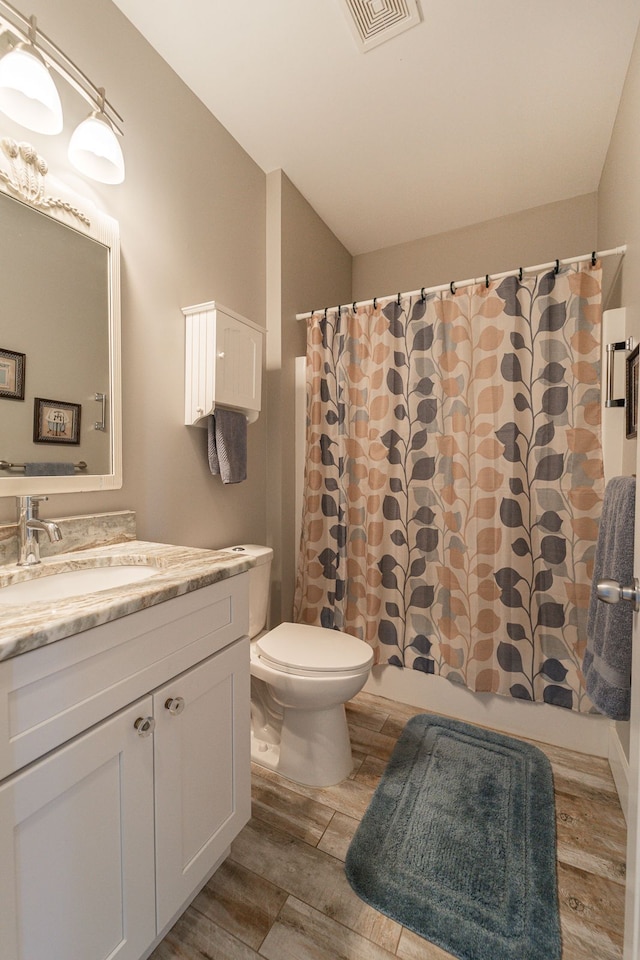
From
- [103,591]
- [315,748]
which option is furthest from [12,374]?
[315,748]

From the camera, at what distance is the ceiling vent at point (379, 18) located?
1276 millimetres

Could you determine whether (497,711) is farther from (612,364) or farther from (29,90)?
(29,90)

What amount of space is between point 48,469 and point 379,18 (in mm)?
1731

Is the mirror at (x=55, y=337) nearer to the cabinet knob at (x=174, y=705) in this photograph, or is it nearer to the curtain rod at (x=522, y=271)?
the cabinet knob at (x=174, y=705)

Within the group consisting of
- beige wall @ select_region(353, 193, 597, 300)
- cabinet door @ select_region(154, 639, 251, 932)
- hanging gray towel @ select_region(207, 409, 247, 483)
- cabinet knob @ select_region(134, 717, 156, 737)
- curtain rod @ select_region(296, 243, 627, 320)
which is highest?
beige wall @ select_region(353, 193, 597, 300)

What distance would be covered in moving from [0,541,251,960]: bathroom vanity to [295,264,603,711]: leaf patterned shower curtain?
1.04 m

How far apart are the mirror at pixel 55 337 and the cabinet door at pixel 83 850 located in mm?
675

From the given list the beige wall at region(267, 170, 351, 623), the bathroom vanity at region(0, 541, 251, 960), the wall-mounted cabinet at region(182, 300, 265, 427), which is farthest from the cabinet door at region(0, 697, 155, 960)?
the beige wall at region(267, 170, 351, 623)

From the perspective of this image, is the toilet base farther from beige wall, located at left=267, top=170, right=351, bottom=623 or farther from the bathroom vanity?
beige wall, located at left=267, top=170, right=351, bottom=623

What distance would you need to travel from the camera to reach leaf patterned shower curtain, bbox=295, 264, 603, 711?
1.66m

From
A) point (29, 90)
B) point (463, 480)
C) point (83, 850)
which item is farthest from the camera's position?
point (463, 480)

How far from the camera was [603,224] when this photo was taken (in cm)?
196

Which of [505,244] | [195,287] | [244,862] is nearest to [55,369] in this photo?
[195,287]

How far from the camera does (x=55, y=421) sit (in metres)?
1.15
